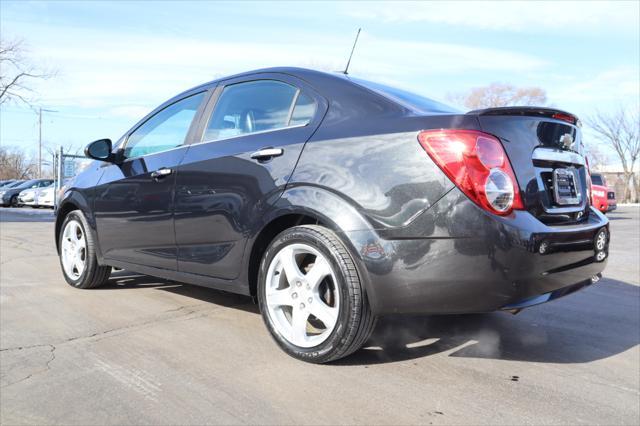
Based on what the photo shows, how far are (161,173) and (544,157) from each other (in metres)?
2.42

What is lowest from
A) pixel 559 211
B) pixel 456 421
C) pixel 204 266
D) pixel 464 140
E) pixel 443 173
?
pixel 456 421

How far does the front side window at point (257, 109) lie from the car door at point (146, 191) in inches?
11.0

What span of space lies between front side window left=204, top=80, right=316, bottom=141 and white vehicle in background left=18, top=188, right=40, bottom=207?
25.3 metres

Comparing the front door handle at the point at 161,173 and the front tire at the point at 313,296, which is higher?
the front door handle at the point at 161,173

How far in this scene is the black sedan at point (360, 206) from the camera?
7.61 feet

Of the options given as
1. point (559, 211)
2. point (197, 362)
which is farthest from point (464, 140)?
point (197, 362)

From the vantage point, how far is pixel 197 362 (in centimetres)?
274

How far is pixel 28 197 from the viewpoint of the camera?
25781 millimetres

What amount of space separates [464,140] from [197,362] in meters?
1.74

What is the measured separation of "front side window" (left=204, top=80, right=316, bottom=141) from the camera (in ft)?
9.83

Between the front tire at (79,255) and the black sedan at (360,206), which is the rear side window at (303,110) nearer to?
the black sedan at (360,206)

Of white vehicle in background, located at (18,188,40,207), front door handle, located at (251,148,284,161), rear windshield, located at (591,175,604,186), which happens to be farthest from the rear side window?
white vehicle in background, located at (18,188,40,207)

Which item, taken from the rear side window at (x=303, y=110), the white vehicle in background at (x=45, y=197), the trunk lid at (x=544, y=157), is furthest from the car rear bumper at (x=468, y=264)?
the white vehicle in background at (x=45, y=197)

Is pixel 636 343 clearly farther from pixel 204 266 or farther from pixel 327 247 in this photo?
pixel 204 266
